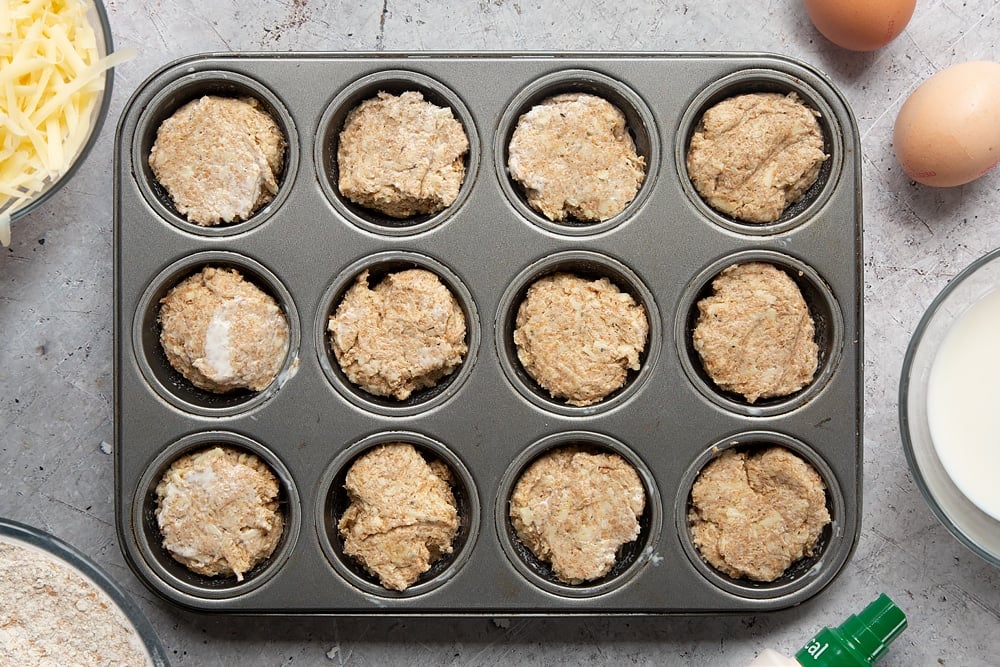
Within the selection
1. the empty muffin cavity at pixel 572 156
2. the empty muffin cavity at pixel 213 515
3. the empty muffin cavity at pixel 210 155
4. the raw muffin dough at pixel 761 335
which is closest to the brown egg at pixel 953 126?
the raw muffin dough at pixel 761 335

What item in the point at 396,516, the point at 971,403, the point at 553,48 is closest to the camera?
the point at 971,403

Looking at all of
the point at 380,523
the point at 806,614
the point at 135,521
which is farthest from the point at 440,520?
the point at 806,614

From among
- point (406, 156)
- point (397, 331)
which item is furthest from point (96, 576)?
point (406, 156)

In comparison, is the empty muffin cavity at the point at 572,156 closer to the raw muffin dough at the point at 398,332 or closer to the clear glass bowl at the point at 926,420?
the raw muffin dough at the point at 398,332

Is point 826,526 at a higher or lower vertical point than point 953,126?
lower

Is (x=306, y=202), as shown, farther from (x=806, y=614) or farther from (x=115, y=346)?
(x=806, y=614)

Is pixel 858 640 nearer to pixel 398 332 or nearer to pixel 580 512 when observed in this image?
pixel 580 512
